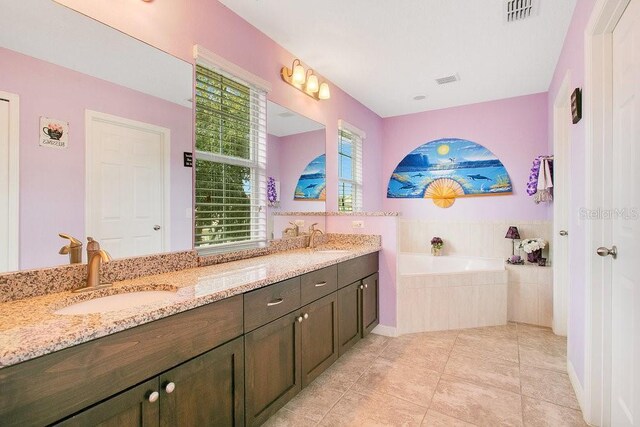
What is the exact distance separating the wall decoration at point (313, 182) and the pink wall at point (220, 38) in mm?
124

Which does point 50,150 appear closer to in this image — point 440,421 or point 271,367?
point 271,367

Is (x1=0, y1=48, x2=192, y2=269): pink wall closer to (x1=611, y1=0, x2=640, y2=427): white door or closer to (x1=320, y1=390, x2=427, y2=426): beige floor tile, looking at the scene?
(x1=320, y1=390, x2=427, y2=426): beige floor tile

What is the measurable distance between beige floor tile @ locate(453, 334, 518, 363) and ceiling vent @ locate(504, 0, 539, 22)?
8.07ft

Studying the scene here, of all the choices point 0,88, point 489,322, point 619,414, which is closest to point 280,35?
point 0,88

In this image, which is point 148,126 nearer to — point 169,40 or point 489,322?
point 169,40

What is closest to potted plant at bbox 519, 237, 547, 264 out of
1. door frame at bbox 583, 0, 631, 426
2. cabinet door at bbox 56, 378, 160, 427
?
door frame at bbox 583, 0, 631, 426

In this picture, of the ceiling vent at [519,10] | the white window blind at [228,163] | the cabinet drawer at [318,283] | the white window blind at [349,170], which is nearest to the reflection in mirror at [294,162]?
the white window blind at [228,163]

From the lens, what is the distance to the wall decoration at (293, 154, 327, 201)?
2941mm

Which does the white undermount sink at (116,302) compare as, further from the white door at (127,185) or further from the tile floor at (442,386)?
the tile floor at (442,386)

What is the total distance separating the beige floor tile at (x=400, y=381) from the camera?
2012 millimetres

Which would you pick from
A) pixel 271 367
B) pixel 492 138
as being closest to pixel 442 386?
pixel 271 367

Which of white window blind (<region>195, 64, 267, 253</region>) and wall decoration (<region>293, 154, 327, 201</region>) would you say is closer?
white window blind (<region>195, 64, 267, 253</region>)

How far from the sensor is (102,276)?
56.9 inches

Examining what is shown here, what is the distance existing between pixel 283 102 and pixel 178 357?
6.90 ft
